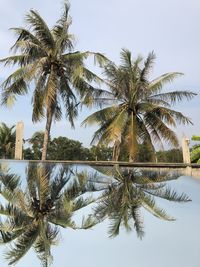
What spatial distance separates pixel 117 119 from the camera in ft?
46.9

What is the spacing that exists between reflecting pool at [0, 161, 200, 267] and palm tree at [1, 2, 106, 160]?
1123 cm

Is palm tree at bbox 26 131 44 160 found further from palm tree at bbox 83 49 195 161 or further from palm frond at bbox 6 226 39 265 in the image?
palm frond at bbox 6 226 39 265

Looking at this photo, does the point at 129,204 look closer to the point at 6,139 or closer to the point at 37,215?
the point at 37,215

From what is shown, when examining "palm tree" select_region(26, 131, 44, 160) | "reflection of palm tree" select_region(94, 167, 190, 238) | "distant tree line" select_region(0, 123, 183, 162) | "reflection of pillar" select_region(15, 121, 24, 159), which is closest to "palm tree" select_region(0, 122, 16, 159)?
"distant tree line" select_region(0, 123, 183, 162)

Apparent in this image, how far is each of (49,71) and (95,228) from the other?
1297cm

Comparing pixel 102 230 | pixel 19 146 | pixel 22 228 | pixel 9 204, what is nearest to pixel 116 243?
pixel 102 230

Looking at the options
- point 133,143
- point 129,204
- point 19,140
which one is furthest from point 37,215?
point 133,143

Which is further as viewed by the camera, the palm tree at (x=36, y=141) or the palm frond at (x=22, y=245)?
the palm tree at (x=36, y=141)

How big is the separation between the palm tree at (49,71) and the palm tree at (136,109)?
3.31ft

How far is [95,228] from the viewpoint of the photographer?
59.1 inches

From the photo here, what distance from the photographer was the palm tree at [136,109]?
14.3 metres

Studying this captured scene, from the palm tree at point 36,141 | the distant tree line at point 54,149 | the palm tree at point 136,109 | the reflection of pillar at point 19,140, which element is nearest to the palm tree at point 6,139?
the distant tree line at point 54,149

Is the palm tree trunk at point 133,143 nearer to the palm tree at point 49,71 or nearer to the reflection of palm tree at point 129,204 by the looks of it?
the palm tree at point 49,71

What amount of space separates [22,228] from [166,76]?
1420cm
